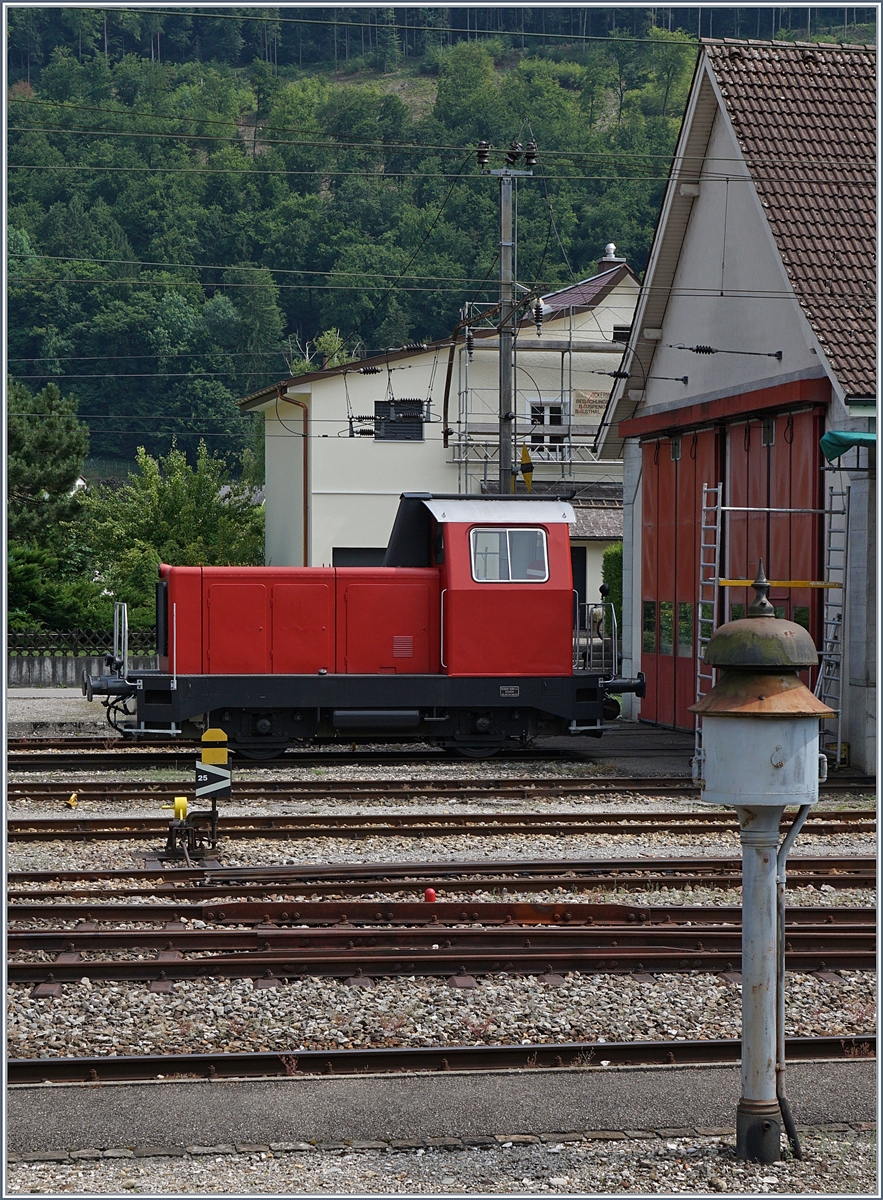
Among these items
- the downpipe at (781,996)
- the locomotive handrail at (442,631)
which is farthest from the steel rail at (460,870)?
the locomotive handrail at (442,631)

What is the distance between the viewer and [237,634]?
16.6 m

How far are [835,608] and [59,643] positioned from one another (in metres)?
18.6

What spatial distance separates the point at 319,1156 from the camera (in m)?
5.61

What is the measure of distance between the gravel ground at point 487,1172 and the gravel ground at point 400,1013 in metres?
1.38

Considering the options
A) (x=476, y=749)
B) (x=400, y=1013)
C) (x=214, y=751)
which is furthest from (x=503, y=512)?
(x=400, y=1013)

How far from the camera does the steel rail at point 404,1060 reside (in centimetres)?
654

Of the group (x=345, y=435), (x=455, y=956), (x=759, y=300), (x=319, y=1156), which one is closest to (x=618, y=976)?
(x=455, y=956)

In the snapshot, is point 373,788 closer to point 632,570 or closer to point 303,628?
point 303,628

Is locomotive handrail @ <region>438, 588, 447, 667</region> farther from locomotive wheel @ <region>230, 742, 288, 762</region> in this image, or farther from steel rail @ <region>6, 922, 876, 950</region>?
steel rail @ <region>6, 922, 876, 950</region>

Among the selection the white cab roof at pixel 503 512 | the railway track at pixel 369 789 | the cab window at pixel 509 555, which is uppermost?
the white cab roof at pixel 503 512

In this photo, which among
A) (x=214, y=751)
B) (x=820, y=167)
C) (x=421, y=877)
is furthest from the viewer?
(x=820, y=167)

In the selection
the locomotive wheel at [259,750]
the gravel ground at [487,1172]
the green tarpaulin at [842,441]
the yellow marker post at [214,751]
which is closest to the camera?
the gravel ground at [487,1172]

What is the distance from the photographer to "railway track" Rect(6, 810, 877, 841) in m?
12.1

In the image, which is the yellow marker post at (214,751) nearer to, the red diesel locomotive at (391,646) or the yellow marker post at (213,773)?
the yellow marker post at (213,773)
